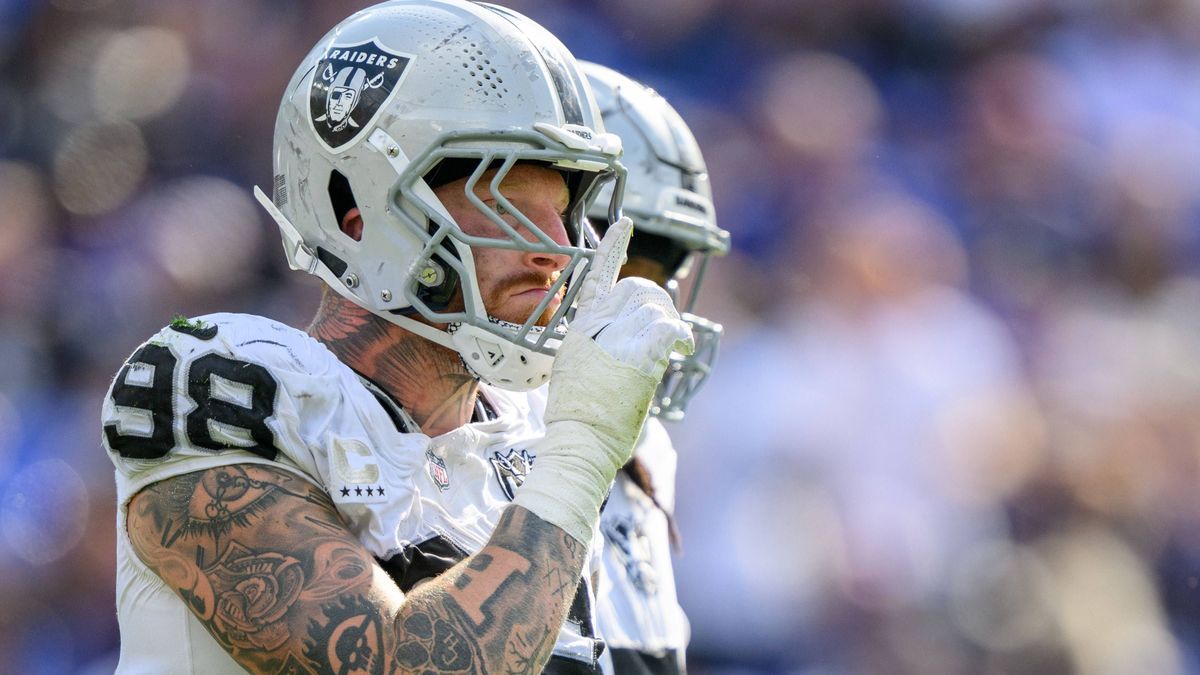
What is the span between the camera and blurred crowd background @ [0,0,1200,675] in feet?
14.5

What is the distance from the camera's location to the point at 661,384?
11.0 ft

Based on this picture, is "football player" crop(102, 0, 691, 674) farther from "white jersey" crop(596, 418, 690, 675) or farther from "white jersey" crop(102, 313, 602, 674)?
"white jersey" crop(596, 418, 690, 675)

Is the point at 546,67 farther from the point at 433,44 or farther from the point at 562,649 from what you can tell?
the point at 562,649

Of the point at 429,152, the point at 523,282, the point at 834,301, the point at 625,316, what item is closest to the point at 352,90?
the point at 429,152

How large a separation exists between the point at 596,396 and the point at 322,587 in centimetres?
45

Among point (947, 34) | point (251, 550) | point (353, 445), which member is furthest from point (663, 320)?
point (947, 34)

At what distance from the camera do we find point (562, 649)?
6.96 feet

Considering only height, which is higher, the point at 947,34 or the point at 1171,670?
the point at 947,34

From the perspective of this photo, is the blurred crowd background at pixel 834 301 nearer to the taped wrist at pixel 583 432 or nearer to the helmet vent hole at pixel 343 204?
the helmet vent hole at pixel 343 204

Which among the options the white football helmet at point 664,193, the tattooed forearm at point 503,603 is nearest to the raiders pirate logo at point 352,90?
the tattooed forearm at point 503,603

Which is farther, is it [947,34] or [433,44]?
[947,34]

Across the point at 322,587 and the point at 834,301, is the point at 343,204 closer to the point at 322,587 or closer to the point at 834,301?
the point at 322,587

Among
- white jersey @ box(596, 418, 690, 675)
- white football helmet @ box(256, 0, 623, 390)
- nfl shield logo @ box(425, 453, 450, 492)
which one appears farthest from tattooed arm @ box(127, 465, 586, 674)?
white jersey @ box(596, 418, 690, 675)

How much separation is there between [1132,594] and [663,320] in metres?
3.77
